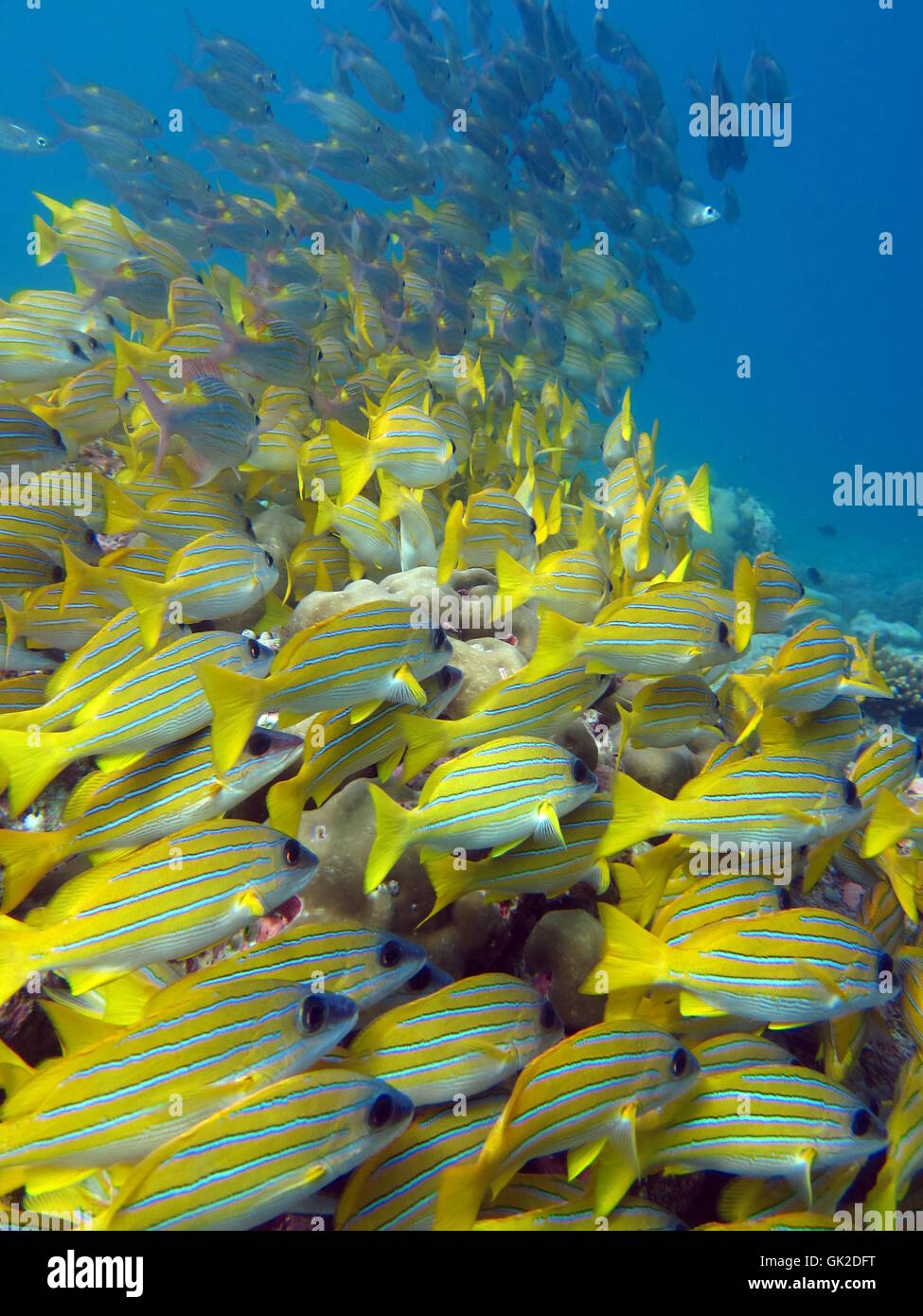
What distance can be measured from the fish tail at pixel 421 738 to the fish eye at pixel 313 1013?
2.73ft

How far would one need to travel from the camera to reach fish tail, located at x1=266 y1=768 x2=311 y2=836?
221 centimetres

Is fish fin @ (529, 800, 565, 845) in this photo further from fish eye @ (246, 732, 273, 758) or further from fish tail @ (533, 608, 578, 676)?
fish eye @ (246, 732, 273, 758)

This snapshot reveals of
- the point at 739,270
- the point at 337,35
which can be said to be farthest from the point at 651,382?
the point at 337,35

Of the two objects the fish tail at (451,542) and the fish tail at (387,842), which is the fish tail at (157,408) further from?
the fish tail at (387,842)

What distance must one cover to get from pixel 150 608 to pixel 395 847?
1241 millimetres

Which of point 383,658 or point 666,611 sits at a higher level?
point 666,611

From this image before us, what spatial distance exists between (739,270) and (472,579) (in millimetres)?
164930

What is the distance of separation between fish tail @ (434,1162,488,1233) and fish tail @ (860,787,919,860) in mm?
1764

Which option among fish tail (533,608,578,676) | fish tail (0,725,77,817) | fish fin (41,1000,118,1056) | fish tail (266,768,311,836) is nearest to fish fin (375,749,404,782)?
fish tail (266,768,311,836)

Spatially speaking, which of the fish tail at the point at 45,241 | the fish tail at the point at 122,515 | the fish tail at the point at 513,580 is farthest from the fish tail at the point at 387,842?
the fish tail at the point at 45,241

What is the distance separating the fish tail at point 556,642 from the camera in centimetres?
255

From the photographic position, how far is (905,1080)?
2.36 meters

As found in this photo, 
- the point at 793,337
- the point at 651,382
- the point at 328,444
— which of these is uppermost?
the point at 793,337
